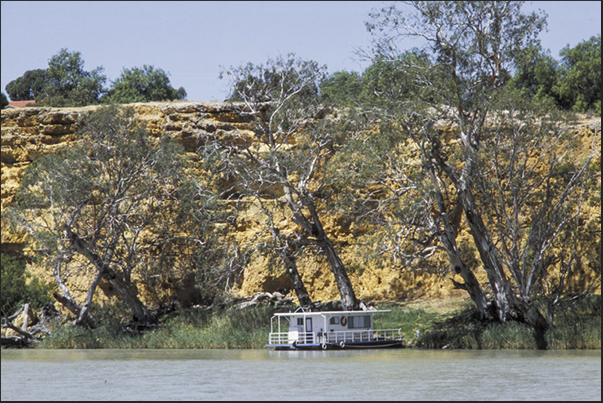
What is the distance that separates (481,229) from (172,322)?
1469 centimetres

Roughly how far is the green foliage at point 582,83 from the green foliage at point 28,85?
4836 cm

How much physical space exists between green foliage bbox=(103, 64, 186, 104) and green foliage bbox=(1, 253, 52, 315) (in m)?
29.2

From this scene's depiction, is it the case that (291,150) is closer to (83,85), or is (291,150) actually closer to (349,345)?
(349,345)

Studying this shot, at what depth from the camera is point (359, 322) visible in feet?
109

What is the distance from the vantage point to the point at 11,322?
38.0 metres

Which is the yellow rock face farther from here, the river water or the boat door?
the river water

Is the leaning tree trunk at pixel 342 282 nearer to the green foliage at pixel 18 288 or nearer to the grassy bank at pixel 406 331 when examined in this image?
the grassy bank at pixel 406 331

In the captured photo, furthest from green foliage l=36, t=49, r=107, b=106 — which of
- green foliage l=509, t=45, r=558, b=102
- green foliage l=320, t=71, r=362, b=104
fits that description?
green foliage l=509, t=45, r=558, b=102

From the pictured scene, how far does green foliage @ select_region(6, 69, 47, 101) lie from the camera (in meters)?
78.0

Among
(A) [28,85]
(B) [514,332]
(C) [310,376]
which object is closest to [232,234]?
(B) [514,332]

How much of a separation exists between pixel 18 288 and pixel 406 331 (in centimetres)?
1925

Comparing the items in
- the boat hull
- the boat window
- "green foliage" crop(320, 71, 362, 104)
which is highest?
"green foliage" crop(320, 71, 362, 104)

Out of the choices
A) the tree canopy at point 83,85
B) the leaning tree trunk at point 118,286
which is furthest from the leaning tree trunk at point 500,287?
the tree canopy at point 83,85

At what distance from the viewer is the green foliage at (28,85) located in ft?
256
